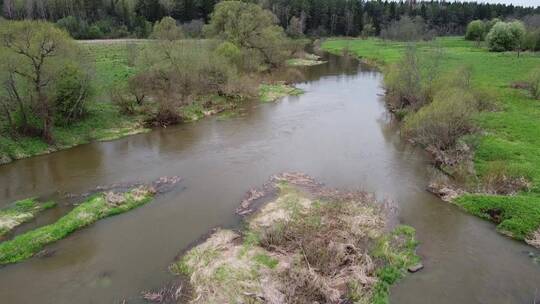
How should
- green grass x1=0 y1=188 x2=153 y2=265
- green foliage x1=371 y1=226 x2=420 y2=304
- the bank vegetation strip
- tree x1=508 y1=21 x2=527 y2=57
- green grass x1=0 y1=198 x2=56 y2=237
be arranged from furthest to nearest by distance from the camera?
tree x1=508 y1=21 x2=527 y2=57, the bank vegetation strip, green grass x1=0 y1=198 x2=56 y2=237, green grass x1=0 y1=188 x2=153 y2=265, green foliage x1=371 y1=226 x2=420 y2=304

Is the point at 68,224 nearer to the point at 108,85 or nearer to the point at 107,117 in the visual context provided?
the point at 107,117

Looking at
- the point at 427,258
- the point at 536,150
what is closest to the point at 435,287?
the point at 427,258

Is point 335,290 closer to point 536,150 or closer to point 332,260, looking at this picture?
point 332,260

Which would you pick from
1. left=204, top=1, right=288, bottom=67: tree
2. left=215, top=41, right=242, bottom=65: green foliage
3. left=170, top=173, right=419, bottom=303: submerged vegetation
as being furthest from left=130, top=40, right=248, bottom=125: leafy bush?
left=170, top=173, right=419, bottom=303: submerged vegetation

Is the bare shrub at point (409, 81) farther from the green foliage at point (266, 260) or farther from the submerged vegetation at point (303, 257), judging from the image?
the green foliage at point (266, 260)

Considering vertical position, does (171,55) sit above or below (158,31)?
below

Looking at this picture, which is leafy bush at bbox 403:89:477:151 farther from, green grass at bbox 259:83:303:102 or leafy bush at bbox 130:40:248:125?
green grass at bbox 259:83:303:102
